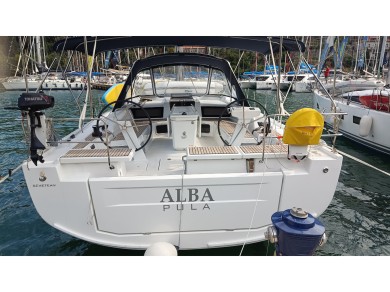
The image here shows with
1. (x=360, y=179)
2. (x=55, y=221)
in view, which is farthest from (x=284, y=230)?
(x=360, y=179)

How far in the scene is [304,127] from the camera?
2551mm

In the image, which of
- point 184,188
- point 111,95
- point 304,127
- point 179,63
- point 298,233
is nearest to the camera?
point 298,233

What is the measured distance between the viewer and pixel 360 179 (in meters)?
6.06

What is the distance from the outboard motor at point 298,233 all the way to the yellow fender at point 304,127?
786 millimetres

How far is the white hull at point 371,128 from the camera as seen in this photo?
7.58 meters

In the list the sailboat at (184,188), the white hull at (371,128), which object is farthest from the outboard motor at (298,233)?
the white hull at (371,128)

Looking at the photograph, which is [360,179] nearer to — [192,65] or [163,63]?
[192,65]

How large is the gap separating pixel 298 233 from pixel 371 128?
296 inches

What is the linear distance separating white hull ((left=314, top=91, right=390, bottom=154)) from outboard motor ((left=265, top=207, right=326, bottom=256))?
6902mm

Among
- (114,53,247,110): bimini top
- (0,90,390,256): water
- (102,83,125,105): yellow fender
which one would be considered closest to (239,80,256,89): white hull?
(102,83,125,105): yellow fender

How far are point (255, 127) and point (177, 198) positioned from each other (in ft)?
7.18

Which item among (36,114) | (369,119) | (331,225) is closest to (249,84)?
(369,119)

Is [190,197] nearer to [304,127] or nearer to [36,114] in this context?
[304,127]

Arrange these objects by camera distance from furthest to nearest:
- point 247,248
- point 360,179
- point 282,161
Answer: point 360,179 → point 247,248 → point 282,161
